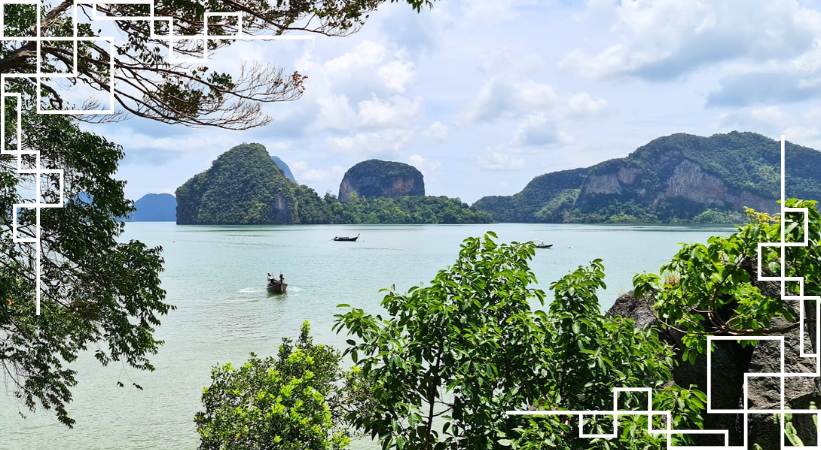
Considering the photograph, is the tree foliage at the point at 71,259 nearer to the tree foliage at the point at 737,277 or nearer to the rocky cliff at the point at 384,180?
the tree foliage at the point at 737,277

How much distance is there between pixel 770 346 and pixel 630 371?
2164 mm

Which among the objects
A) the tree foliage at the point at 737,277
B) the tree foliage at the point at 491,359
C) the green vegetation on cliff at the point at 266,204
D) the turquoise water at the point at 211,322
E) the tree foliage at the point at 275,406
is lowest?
the turquoise water at the point at 211,322

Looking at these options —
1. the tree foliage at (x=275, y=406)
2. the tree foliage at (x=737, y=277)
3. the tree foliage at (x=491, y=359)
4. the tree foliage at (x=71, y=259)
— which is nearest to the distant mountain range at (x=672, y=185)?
the tree foliage at (x=275, y=406)

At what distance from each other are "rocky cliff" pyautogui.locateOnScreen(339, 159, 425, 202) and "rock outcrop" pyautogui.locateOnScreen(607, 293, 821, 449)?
164 meters

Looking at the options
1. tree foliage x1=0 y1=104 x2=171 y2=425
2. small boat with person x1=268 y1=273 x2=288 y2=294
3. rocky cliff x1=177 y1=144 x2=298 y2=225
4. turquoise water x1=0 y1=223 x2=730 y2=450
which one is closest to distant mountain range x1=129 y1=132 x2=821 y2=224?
rocky cliff x1=177 y1=144 x2=298 y2=225

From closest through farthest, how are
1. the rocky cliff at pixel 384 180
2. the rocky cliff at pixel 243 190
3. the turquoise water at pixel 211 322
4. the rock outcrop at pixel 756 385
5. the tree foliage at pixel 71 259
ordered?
the rock outcrop at pixel 756 385
the tree foliage at pixel 71 259
the turquoise water at pixel 211 322
the rocky cliff at pixel 243 190
the rocky cliff at pixel 384 180

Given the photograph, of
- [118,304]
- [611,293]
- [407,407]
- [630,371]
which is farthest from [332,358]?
[611,293]

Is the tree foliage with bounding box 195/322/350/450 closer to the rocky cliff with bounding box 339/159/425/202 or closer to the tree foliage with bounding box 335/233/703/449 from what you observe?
the tree foliage with bounding box 335/233/703/449

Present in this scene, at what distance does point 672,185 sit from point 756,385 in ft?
488

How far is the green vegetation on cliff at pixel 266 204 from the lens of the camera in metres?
114

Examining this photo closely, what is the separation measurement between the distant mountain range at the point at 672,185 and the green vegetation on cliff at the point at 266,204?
21244mm

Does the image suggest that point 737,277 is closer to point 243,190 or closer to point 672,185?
point 243,190

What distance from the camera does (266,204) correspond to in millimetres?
116938

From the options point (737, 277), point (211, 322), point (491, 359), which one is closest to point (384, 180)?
point (211, 322)
